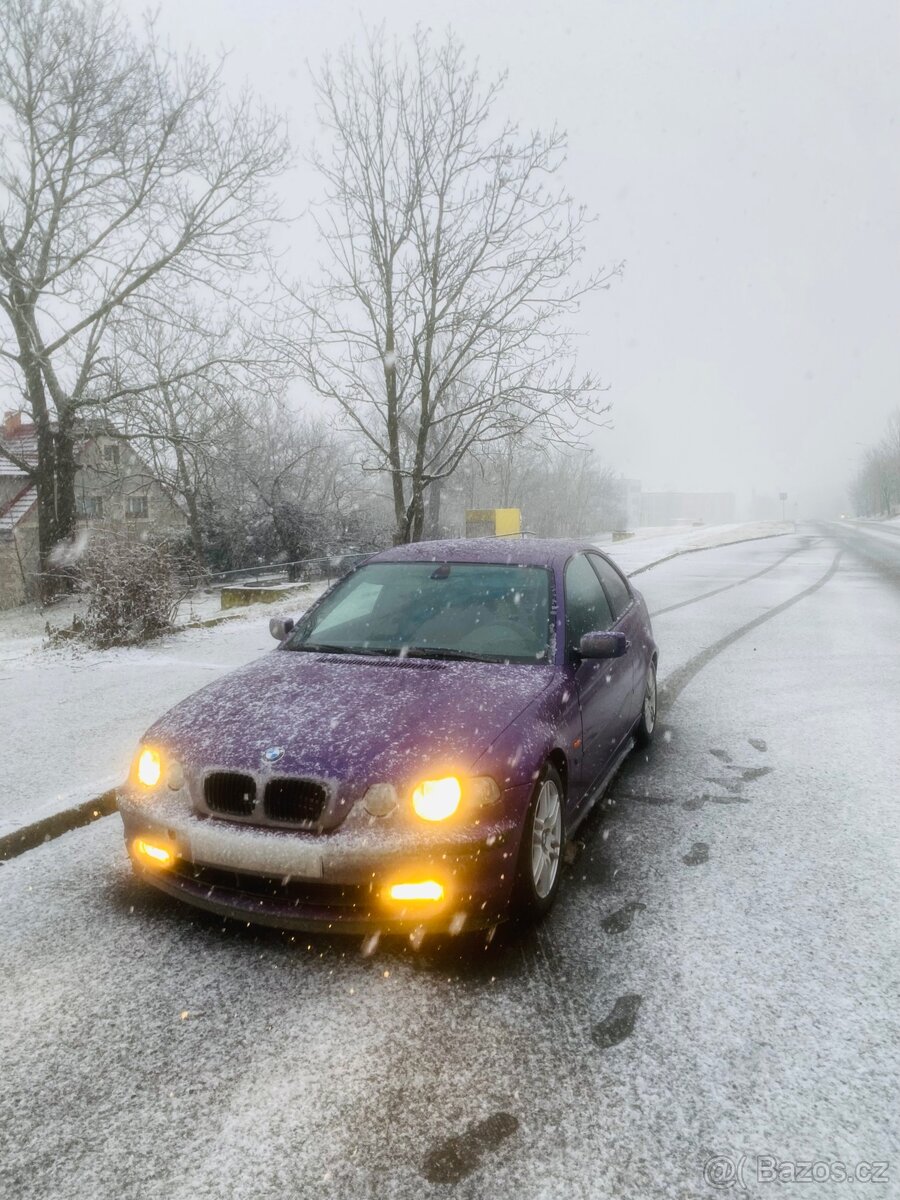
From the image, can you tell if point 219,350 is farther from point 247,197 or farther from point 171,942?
point 171,942

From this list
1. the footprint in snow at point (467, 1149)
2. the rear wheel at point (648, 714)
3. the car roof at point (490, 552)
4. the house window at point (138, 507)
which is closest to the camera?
the footprint in snow at point (467, 1149)

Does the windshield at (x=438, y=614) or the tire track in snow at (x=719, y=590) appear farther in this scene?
the tire track in snow at (x=719, y=590)

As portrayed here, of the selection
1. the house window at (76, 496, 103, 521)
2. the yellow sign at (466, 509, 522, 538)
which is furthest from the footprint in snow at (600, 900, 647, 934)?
the house window at (76, 496, 103, 521)

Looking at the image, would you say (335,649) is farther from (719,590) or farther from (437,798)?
(719,590)

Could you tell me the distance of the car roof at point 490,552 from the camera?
14.1 ft

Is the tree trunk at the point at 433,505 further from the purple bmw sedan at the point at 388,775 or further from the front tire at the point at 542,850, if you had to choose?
the front tire at the point at 542,850

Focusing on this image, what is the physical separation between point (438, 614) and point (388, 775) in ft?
4.72

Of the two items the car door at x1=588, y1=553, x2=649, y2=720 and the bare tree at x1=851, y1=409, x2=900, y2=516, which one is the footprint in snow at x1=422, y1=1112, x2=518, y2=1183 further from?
the bare tree at x1=851, y1=409, x2=900, y2=516

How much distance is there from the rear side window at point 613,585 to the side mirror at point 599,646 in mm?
1157

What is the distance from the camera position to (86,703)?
6449 mm

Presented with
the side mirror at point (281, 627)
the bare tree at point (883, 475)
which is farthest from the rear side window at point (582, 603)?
the bare tree at point (883, 475)

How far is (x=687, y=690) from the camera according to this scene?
23.3ft

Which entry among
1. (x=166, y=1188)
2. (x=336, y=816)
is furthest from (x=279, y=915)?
(x=166, y=1188)

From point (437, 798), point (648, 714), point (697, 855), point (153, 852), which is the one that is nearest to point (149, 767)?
point (153, 852)
